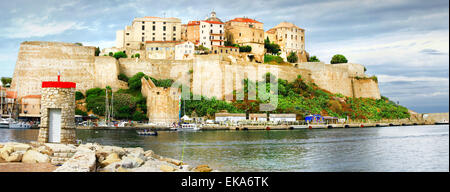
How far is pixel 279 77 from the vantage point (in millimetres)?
51344

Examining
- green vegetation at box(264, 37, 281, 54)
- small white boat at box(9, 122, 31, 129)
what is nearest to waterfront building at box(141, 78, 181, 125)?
small white boat at box(9, 122, 31, 129)

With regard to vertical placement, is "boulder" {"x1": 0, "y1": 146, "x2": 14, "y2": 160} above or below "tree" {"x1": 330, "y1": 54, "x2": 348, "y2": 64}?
below

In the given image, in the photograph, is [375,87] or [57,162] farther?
[375,87]

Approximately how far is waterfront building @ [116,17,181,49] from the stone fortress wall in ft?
27.0

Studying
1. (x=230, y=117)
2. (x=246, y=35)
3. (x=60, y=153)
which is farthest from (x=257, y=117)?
(x=60, y=153)

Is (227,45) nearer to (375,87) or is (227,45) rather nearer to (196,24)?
(196,24)

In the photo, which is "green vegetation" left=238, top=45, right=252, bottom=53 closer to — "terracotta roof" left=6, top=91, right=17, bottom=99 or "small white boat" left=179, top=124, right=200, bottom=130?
"small white boat" left=179, top=124, right=200, bottom=130

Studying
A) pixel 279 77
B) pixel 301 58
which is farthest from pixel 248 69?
pixel 301 58

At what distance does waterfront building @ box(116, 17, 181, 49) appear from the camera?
55.6 metres

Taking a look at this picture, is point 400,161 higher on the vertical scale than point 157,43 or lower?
lower

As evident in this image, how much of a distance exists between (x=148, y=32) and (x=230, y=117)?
18.8m

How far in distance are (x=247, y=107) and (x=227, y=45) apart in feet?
47.1

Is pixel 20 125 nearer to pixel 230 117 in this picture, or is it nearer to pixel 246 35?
pixel 230 117

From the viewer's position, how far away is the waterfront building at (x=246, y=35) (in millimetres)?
57375
